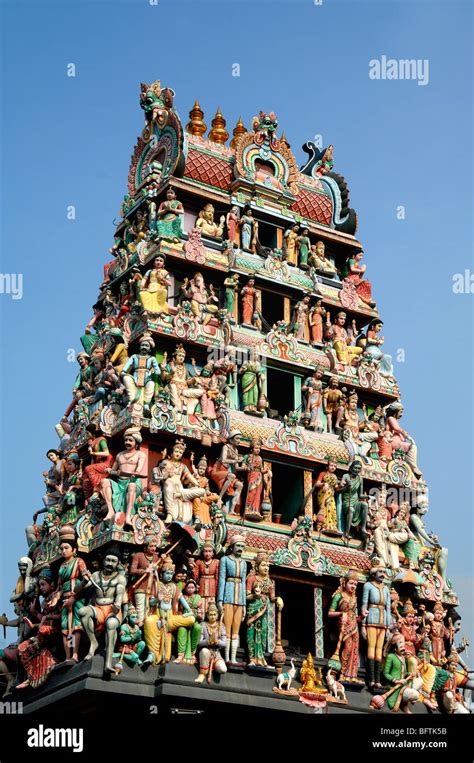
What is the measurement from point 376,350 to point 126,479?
9199 mm

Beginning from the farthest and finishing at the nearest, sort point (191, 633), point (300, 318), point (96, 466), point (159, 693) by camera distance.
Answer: point (300, 318) → point (96, 466) → point (191, 633) → point (159, 693)

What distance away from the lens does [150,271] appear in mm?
30625

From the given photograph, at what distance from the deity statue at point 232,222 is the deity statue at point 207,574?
902cm

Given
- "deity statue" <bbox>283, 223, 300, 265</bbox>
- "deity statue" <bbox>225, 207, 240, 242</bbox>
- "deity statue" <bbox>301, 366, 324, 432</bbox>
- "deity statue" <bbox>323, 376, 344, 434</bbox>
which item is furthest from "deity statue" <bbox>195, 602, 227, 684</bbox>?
"deity statue" <bbox>283, 223, 300, 265</bbox>

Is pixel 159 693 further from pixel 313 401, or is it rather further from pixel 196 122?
pixel 196 122

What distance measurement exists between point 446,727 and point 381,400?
954cm

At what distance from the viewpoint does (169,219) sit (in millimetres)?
31500

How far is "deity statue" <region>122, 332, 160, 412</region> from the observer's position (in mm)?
28438

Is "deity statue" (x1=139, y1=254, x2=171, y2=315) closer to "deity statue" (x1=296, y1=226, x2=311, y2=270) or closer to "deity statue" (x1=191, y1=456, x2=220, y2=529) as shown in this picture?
"deity statue" (x1=191, y1=456, x2=220, y2=529)

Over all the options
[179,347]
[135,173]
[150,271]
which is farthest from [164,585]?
[135,173]

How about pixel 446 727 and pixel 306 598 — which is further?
pixel 306 598

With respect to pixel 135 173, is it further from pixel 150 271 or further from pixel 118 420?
pixel 118 420

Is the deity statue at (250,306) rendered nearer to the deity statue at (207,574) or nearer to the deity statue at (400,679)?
the deity statue at (207,574)

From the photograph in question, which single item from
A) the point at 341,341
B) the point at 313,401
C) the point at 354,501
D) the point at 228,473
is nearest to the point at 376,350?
the point at 341,341
